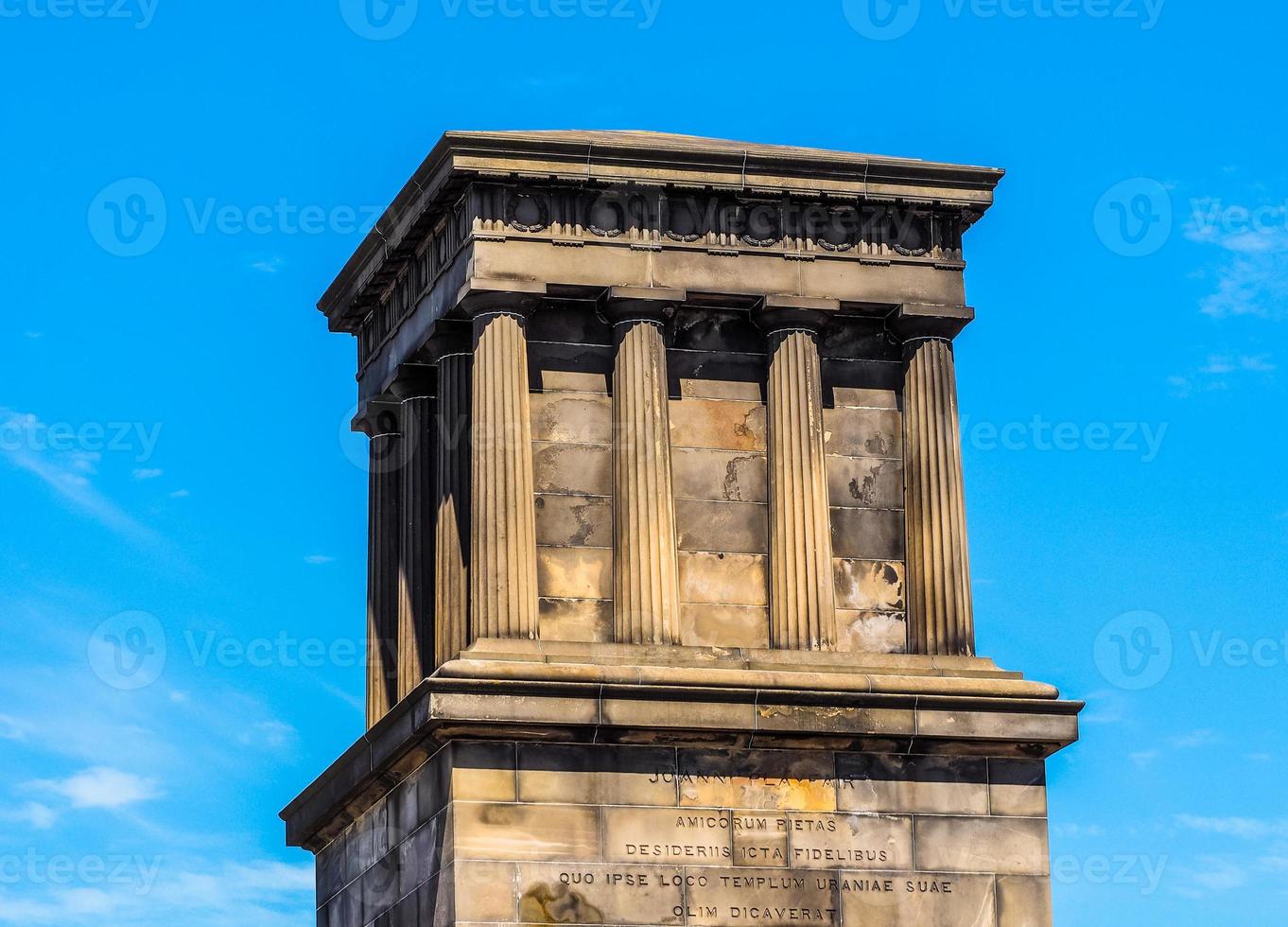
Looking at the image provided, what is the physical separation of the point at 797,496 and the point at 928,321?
3.44 meters

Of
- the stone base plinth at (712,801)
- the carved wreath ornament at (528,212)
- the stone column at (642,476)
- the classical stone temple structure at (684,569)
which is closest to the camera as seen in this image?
the stone base plinth at (712,801)

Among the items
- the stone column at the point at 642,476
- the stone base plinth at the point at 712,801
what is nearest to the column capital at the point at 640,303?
the stone column at the point at 642,476

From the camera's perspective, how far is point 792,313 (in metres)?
45.4

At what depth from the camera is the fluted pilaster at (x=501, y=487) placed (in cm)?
4312

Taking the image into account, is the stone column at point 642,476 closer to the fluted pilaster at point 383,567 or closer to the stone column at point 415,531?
the stone column at point 415,531

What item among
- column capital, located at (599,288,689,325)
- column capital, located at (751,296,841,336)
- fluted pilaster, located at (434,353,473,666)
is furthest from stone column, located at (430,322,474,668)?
column capital, located at (751,296,841,336)

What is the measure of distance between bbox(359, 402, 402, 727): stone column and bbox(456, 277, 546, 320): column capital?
4.34 metres

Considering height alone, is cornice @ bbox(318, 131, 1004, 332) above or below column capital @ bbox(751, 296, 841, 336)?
above

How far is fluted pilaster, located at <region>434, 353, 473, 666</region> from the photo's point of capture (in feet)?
147

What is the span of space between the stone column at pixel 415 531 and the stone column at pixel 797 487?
5.44 meters

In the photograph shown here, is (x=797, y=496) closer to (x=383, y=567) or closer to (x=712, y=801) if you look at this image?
(x=712, y=801)

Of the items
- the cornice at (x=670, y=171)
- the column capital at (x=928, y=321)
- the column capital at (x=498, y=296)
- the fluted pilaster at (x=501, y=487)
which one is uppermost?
the cornice at (x=670, y=171)

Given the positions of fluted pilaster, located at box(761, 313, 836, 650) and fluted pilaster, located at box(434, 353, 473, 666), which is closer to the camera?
fluted pilaster, located at box(761, 313, 836, 650)

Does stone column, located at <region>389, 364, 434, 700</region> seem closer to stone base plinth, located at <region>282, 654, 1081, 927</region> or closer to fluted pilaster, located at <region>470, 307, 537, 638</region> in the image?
stone base plinth, located at <region>282, 654, 1081, 927</region>
